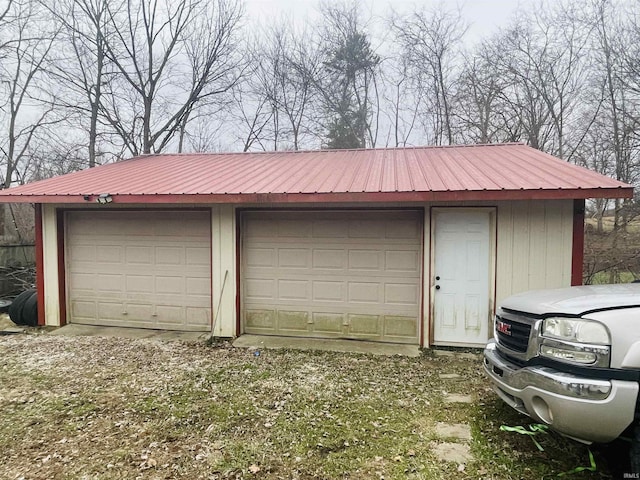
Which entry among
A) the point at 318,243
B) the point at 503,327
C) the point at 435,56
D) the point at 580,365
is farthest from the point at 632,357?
the point at 435,56

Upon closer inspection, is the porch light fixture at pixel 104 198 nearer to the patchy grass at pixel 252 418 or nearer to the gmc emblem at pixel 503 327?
the patchy grass at pixel 252 418

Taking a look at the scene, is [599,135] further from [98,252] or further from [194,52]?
[194,52]

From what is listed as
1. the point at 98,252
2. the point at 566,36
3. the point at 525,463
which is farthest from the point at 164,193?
the point at 566,36

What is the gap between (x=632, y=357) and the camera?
2287 mm

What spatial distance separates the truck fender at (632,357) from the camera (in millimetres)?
2275

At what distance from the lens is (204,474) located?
9.18 feet

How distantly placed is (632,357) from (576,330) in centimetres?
31

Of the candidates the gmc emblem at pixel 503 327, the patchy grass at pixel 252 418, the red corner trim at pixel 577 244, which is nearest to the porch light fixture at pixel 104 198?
the patchy grass at pixel 252 418

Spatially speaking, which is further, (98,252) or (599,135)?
(599,135)

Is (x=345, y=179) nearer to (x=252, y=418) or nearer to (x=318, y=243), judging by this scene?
(x=318, y=243)

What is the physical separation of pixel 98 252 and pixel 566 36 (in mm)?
16014

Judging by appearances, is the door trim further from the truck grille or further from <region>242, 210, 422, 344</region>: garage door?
the truck grille

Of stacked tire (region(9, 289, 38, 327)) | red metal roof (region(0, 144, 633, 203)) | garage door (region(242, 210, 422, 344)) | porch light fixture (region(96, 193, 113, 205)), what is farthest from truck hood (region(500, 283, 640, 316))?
stacked tire (region(9, 289, 38, 327))

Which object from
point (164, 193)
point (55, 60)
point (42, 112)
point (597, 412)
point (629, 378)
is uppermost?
point (55, 60)
